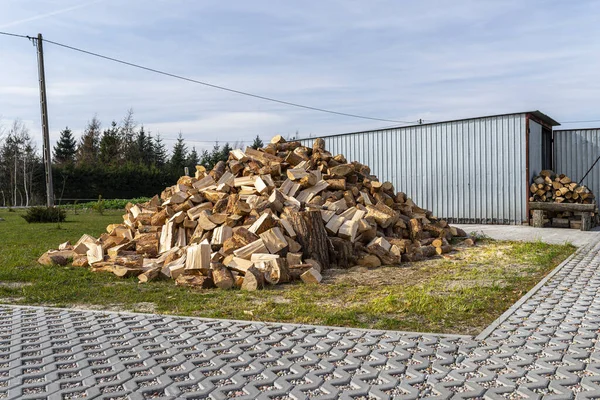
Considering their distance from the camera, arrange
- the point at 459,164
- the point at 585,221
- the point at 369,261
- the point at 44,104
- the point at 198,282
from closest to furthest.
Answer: the point at 198,282 → the point at 369,261 → the point at 585,221 → the point at 459,164 → the point at 44,104

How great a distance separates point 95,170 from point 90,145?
14.1 m

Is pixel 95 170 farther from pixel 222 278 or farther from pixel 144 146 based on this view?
pixel 222 278

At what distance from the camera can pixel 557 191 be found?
15758 millimetres

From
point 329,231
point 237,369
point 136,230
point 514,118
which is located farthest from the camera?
point 514,118

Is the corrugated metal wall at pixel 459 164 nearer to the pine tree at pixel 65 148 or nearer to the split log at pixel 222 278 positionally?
the split log at pixel 222 278

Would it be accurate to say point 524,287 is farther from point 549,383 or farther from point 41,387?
point 41,387

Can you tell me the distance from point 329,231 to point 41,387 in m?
6.35

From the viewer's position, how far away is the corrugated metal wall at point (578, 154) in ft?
56.5

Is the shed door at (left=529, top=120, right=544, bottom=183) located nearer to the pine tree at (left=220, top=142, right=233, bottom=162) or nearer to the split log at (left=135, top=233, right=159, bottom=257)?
the split log at (left=135, top=233, right=159, bottom=257)

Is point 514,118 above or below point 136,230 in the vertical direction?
above

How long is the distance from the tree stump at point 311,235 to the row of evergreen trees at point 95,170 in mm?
23894

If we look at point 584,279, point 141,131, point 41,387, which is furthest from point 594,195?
point 141,131

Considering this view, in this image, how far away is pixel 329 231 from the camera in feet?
31.2

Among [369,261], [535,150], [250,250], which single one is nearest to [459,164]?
[535,150]
